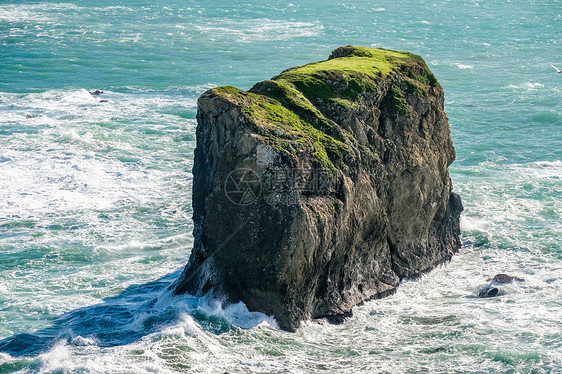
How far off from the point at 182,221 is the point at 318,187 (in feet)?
34.4

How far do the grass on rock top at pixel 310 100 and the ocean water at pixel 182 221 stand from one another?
4.73 metres

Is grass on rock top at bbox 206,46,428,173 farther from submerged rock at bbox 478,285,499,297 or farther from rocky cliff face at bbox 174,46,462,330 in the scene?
submerged rock at bbox 478,285,499,297

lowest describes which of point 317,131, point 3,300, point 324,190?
point 3,300

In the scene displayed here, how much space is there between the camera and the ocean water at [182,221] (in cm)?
1848

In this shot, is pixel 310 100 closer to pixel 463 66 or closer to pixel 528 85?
pixel 528 85

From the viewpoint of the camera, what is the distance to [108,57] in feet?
216

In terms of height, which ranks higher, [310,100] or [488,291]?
[310,100]

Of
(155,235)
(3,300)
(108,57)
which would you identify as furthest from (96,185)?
(108,57)

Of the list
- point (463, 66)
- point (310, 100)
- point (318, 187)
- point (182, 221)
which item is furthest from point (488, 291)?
point (463, 66)

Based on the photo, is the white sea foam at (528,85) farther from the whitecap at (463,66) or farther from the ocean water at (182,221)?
the whitecap at (463,66)

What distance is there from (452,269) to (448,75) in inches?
1484

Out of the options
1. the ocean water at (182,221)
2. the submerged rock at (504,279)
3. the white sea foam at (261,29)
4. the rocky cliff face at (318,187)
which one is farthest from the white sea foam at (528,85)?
the submerged rock at (504,279)

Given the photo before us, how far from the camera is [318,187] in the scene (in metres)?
19.9

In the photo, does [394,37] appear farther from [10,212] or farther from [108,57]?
[10,212]
